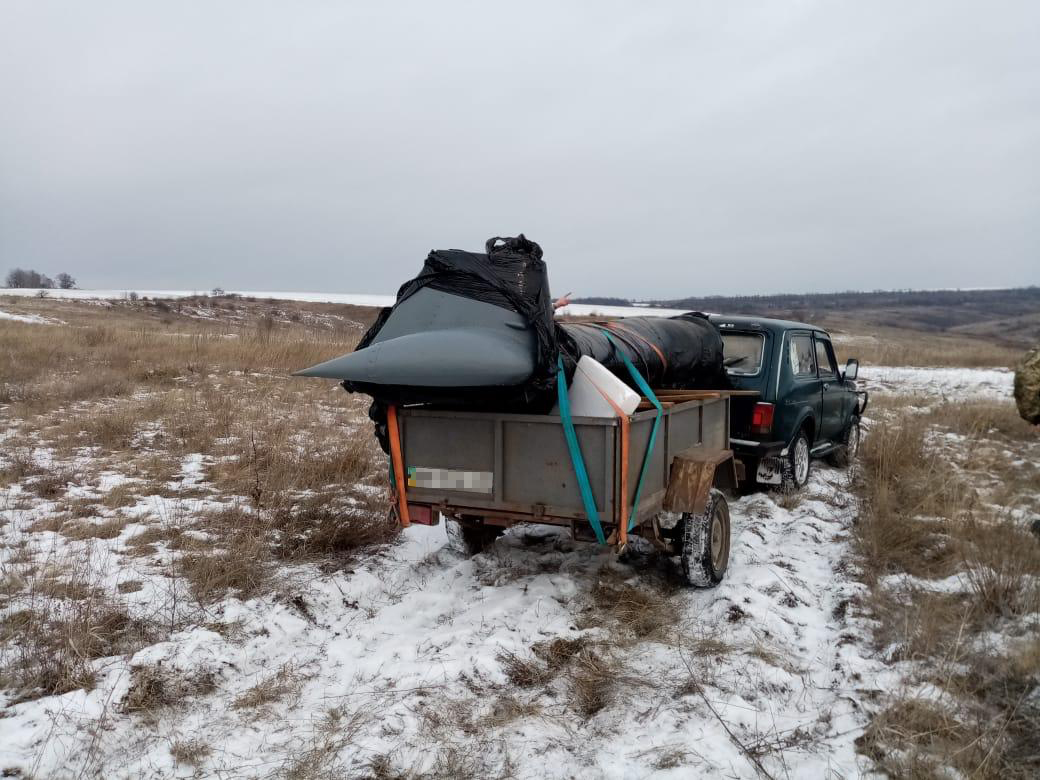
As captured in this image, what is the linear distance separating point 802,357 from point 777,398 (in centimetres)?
97

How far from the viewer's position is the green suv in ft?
21.1

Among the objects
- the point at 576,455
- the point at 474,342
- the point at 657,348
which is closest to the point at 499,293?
the point at 474,342

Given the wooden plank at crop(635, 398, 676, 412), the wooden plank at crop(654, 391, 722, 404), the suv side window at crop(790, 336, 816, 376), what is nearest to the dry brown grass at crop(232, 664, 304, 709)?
the wooden plank at crop(635, 398, 676, 412)

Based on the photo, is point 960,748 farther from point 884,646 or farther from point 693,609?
point 693,609

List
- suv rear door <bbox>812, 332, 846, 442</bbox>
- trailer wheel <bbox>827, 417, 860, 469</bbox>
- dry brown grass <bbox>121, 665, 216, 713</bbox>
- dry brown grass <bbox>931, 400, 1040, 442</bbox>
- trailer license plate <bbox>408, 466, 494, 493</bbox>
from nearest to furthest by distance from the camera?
1. dry brown grass <bbox>121, 665, 216, 713</bbox>
2. trailer license plate <bbox>408, 466, 494, 493</bbox>
3. suv rear door <bbox>812, 332, 846, 442</bbox>
4. trailer wheel <bbox>827, 417, 860, 469</bbox>
5. dry brown grass <bbox>931, 400, 1040, 442</bbox>

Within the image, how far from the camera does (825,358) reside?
782cm

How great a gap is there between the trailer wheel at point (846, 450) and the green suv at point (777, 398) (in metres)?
0.87

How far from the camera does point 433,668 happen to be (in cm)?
368

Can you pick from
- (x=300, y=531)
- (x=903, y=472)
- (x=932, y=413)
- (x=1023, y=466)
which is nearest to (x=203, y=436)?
(x=300, y=531)

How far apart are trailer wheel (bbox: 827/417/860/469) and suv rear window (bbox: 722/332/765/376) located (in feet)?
7.24

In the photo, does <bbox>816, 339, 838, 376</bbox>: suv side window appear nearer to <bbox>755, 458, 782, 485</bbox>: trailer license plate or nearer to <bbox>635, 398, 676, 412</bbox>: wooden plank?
<bbox>755, 458, 782, 485</bbox>: trailer license plate

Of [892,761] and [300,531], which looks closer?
[892,761]

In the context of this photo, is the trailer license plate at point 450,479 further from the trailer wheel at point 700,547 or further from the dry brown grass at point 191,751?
the dry brown grass at point 191,751

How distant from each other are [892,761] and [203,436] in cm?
781
